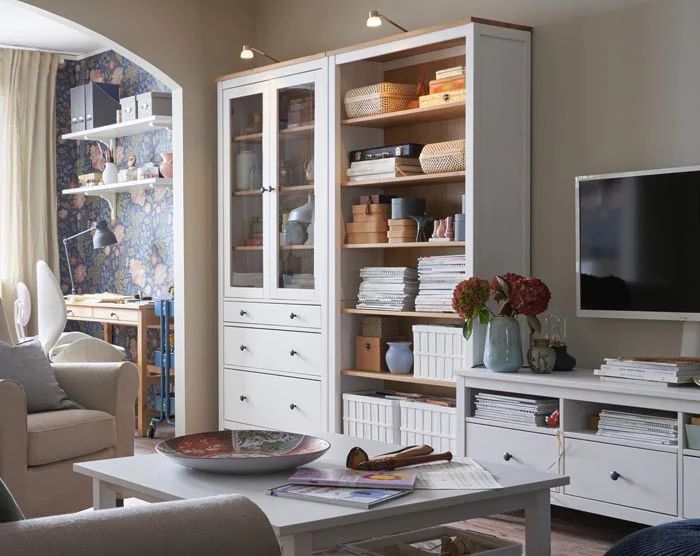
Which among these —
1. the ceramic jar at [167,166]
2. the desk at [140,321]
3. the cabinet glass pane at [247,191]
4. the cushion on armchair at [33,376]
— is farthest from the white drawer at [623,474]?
the ceramic jar at [167,166]

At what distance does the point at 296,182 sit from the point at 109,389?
1.43 meters

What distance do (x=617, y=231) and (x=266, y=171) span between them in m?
1.87

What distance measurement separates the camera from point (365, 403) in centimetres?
457

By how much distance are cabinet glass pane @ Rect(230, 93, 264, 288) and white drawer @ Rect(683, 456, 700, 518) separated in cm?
241

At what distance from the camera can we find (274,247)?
500cm

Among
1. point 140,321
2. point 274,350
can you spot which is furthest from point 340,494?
point 140,321

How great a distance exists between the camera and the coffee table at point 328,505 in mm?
2072

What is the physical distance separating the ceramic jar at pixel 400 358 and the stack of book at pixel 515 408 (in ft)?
1.80

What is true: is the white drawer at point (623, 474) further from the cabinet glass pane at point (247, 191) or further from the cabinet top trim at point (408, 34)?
the cabinet glass pane at point (247, 191)

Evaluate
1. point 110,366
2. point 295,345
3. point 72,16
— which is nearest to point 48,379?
point 110,366

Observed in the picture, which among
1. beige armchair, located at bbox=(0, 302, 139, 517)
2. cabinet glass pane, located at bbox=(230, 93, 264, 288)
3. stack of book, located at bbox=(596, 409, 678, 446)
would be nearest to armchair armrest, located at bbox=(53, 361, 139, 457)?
beige armchair, located at bbox=(0, 302, 139, 517)

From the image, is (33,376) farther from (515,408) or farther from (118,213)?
(118,213)

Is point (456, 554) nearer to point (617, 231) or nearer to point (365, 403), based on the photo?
point (617, 231)

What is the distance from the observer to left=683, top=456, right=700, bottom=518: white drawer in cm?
329
